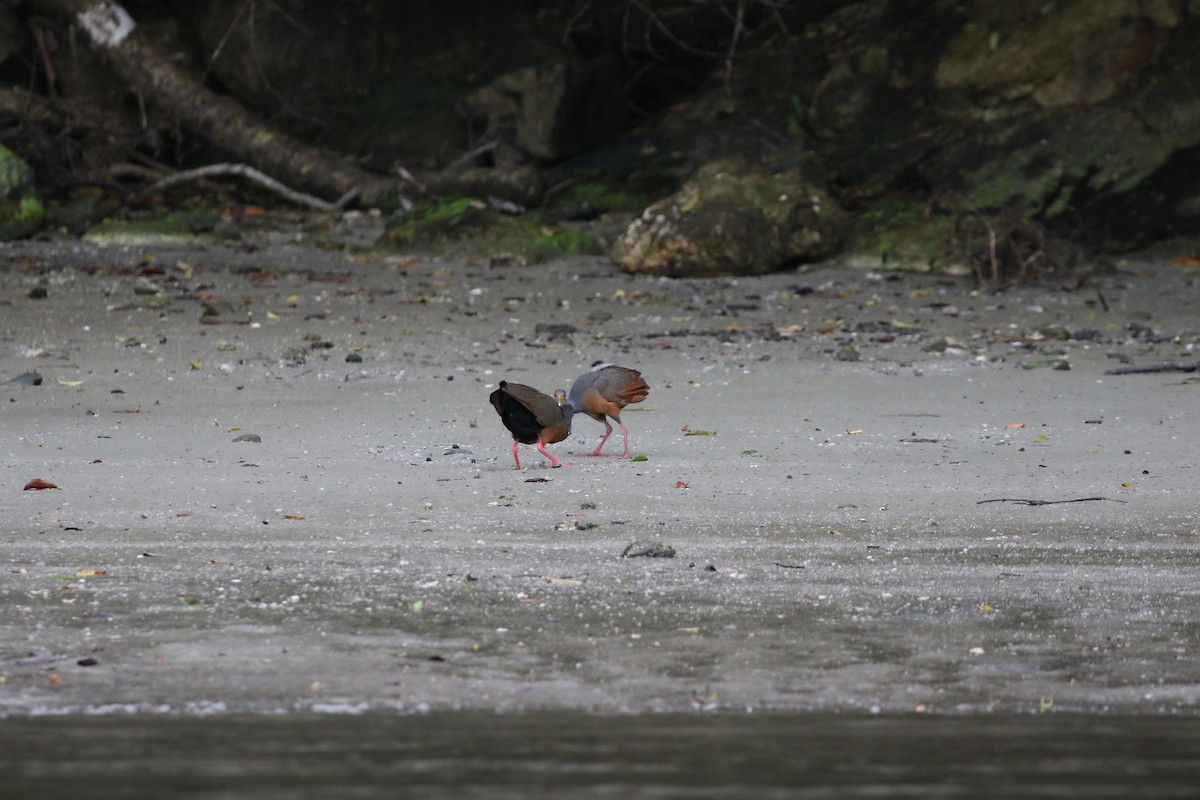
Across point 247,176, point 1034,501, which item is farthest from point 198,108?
point 1034,501

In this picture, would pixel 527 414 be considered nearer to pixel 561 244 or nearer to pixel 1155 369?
pixel 1155 369

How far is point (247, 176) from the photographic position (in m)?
16.8

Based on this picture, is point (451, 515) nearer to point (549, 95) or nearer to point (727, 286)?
point (727, 286)

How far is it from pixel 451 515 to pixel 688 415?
8.02 feet

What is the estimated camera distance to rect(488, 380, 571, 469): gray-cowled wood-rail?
6.66m

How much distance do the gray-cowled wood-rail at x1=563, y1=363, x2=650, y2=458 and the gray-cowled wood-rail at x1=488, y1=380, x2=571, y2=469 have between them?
0.91ft

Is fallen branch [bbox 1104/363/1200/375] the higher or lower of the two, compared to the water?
higher

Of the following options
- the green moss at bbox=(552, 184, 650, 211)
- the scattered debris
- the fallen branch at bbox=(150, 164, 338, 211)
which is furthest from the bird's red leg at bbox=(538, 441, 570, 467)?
the fallen branch at bbox=(150, 164, 338, 211)

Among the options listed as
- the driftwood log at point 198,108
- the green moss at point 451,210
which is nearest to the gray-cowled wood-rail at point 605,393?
the green moss at point 451,210

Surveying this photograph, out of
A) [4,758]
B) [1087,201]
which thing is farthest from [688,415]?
[1087,201]

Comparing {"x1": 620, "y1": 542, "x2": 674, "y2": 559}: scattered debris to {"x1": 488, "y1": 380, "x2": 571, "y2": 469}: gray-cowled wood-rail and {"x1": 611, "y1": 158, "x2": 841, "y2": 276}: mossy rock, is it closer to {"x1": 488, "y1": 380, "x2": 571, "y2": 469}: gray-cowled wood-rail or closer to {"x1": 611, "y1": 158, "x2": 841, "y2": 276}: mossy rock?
{"x1": 488, "y1": 380, "x2": 571, "y2": 469}: gray-cowled wood-rail

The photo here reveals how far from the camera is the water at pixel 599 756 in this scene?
3.17 metres

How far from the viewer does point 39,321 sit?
417 inches

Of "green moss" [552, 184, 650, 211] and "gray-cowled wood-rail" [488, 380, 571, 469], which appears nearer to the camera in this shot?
"gray-cowled wood-rail" [488, 380, 571, 469]
